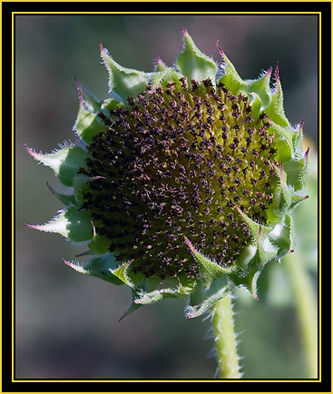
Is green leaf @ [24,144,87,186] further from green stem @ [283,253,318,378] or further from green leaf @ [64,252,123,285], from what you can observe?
green stem @ [283,253,318,378]

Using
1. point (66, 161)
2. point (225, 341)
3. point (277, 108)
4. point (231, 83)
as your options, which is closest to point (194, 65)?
point (231, 83)

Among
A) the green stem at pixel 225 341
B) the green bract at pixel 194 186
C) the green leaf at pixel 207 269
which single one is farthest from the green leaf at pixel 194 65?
the green stem at pixel 225 341

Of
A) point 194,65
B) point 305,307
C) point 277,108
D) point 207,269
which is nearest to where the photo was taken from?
point 207,269

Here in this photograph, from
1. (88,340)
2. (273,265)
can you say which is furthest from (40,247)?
(273,265)

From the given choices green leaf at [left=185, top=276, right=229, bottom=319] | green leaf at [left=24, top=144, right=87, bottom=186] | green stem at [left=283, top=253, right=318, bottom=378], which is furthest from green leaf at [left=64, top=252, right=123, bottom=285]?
green stem at [left=283, top=253, right=318, bottom=378]

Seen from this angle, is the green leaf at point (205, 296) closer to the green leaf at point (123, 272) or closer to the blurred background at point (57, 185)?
the green leaf at point (123, 272)

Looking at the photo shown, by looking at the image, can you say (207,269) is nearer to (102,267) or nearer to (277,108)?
(102,267)

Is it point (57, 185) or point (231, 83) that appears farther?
point (57, 185)
